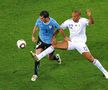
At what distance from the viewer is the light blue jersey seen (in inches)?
548

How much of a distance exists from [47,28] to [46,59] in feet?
8.49

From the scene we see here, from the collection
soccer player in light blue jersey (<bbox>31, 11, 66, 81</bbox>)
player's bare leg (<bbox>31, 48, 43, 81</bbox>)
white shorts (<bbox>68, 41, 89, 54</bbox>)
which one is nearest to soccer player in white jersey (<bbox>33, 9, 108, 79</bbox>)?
white shorts (<bbox>68, 41, 89, 54</bbox>)

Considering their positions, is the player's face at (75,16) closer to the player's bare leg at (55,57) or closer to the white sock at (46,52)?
the white sock at (46,52)

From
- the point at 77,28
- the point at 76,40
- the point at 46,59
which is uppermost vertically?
the point at 77,28

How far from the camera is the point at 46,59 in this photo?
641 inches

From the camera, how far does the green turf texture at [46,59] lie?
14125mm

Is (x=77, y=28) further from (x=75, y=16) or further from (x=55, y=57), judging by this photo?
(x=55, y=57)

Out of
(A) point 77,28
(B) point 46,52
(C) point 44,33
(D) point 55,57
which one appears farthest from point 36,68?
(A) point 77,28

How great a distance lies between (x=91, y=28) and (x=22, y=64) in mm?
5121

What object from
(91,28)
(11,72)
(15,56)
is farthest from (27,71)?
(91,28)

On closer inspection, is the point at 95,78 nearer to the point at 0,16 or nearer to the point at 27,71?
the point at 27,71

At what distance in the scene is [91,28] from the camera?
19484 mm

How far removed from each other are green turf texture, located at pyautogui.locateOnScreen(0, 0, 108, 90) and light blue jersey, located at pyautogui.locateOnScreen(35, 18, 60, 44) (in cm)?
148

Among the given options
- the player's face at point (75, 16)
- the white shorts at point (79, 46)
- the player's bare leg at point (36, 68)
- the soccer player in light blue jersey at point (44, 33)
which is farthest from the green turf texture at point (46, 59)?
the player's face at point (75, 16)
